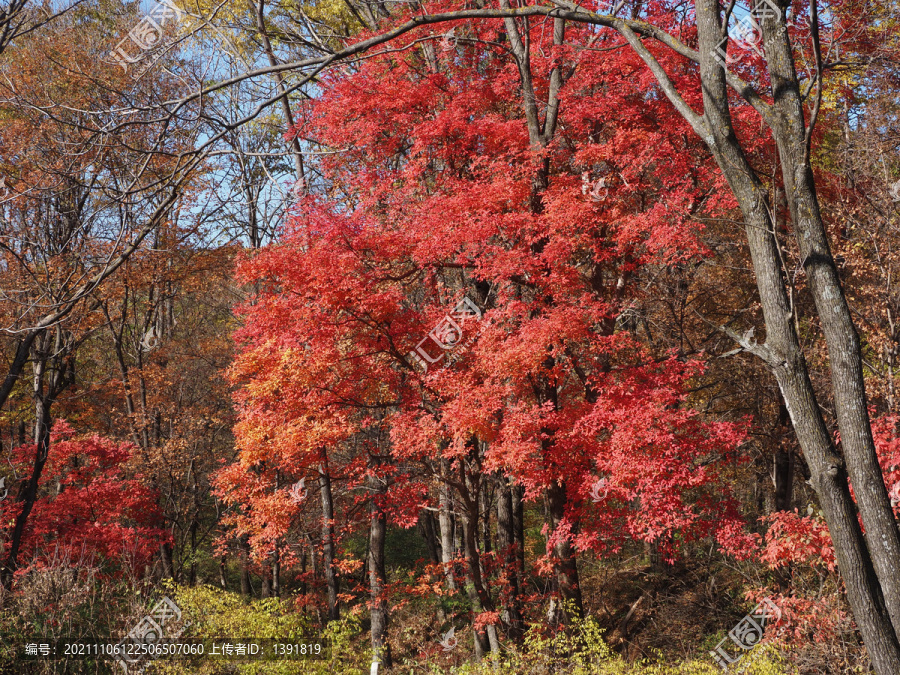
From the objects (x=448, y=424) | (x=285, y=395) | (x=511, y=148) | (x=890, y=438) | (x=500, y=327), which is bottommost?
(x=890, y=438)

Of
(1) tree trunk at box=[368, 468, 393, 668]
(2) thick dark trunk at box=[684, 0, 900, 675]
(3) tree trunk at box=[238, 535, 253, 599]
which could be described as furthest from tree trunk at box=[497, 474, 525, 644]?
(3) tree trunk at box=[238, 535, 253, 599]

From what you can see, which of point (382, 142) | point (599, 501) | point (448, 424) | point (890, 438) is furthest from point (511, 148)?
point (890, 438)

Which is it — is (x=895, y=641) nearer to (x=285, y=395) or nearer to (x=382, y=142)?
(x=285, y=395)

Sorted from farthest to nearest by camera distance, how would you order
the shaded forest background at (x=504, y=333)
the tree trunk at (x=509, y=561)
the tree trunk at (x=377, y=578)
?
the tree trunk at (x=377, y=578) → the tree trunk at (x=509, y=561) → the shaded forest background at (x=504, y=333)

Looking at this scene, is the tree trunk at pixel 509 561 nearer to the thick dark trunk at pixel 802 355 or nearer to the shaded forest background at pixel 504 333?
the shaded forest background at pixel 504 333

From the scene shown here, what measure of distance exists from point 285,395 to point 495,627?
4.82m

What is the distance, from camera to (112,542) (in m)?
12.1

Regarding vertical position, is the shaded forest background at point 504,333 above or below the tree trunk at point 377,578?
above

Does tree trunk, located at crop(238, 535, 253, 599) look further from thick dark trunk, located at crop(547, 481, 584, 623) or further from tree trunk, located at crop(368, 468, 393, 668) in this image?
thick dark trunk, located at crop(547, 481, 584, 623)

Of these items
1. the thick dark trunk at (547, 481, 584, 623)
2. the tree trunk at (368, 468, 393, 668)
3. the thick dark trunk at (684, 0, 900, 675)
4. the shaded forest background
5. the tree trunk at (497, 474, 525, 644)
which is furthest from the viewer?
the tree trunk at (368, 468, 393, 668)

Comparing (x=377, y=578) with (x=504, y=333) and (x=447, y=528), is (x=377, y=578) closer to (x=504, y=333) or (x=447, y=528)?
(x=447, y=528)

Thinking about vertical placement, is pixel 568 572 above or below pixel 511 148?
below

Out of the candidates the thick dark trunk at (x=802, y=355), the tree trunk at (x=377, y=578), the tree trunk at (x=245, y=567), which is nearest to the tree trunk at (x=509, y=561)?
the tree trunk at (x=377, y=578)

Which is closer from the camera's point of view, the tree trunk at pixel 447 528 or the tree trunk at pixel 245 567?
the tree trunk at pixel 447 528
